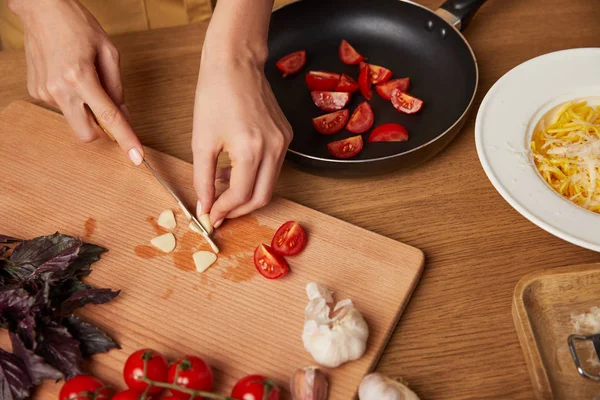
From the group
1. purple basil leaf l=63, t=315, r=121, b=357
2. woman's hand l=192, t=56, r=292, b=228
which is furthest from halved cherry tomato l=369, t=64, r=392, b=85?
purple basil leaf l=63, t=315, r=121, b=357

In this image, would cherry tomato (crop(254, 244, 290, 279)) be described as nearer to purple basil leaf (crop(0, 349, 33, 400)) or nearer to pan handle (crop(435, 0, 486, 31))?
purple basil leaf (crop(0, 349, 33, 400))

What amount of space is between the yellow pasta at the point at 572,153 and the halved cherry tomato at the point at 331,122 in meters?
0.42

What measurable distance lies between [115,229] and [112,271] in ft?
0.34

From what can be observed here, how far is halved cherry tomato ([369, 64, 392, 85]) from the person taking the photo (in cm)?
146

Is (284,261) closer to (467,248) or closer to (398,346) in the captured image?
(398,346)

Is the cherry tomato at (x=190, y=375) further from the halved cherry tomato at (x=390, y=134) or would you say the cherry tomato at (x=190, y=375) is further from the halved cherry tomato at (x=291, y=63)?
the halved cherry tomato at (x=291, y=63)

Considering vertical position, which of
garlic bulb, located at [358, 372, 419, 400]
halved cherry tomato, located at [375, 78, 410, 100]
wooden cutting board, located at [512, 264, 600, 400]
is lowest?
wooden cutting board, located at [512, 264, 600, 400]

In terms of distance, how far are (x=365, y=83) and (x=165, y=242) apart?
628mm

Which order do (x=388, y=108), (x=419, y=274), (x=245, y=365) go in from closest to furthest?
1. (x=245, y=365)
2. (x=419, y=274)
3. (x=388, y=108)

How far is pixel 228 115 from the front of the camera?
3.68 ft

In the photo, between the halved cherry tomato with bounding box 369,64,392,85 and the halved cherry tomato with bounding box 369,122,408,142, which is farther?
the halved cherry tomato with bounding box 369,64,392,85

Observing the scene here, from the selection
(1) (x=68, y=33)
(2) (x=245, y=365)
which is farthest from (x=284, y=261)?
(1) (x=68, y=33)

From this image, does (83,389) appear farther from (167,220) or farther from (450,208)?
(450,208)

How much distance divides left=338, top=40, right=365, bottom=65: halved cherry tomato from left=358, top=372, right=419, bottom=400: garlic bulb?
2.77 ft
